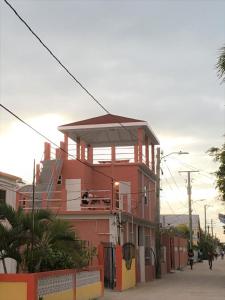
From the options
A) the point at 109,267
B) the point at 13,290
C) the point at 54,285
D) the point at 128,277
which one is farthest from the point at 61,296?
the point at 128,277

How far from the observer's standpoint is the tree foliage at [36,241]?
1605cm

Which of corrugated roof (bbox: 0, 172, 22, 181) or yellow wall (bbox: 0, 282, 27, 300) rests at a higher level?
corrugated roof (bbox: 0, 172, 22, 181)

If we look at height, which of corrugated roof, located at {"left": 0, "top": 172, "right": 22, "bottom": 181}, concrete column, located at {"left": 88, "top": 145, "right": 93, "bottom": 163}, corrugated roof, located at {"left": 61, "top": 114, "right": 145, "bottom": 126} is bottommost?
corrugated roof, located at {"left": 0, "top": 172, "right": 22, "bottom": 181}

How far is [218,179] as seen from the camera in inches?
1180

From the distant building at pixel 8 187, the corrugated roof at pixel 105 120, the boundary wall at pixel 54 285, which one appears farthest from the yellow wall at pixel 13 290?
the corrugated roof at pixel 105 120

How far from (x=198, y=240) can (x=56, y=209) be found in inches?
2993

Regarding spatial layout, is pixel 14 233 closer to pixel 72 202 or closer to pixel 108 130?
pixel 72 202

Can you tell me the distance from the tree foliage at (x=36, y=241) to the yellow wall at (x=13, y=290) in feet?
5.62

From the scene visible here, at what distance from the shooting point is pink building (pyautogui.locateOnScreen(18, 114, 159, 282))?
2788 cm

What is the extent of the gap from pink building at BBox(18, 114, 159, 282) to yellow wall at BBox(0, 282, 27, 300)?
1278 cm

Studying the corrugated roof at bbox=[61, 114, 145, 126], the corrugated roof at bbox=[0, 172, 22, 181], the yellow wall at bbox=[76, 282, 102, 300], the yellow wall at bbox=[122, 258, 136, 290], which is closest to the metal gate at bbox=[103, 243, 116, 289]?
the yellow wall at bbox=[122, 258, 136, 290]

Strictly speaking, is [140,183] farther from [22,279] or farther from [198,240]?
[198,240]

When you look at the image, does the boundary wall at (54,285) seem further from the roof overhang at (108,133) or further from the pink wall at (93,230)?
the roof overhang at (108,133)

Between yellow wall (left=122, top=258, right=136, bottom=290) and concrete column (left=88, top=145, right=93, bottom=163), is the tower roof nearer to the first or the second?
concrete column (left=88, top=145, right=93, bottom=163)
